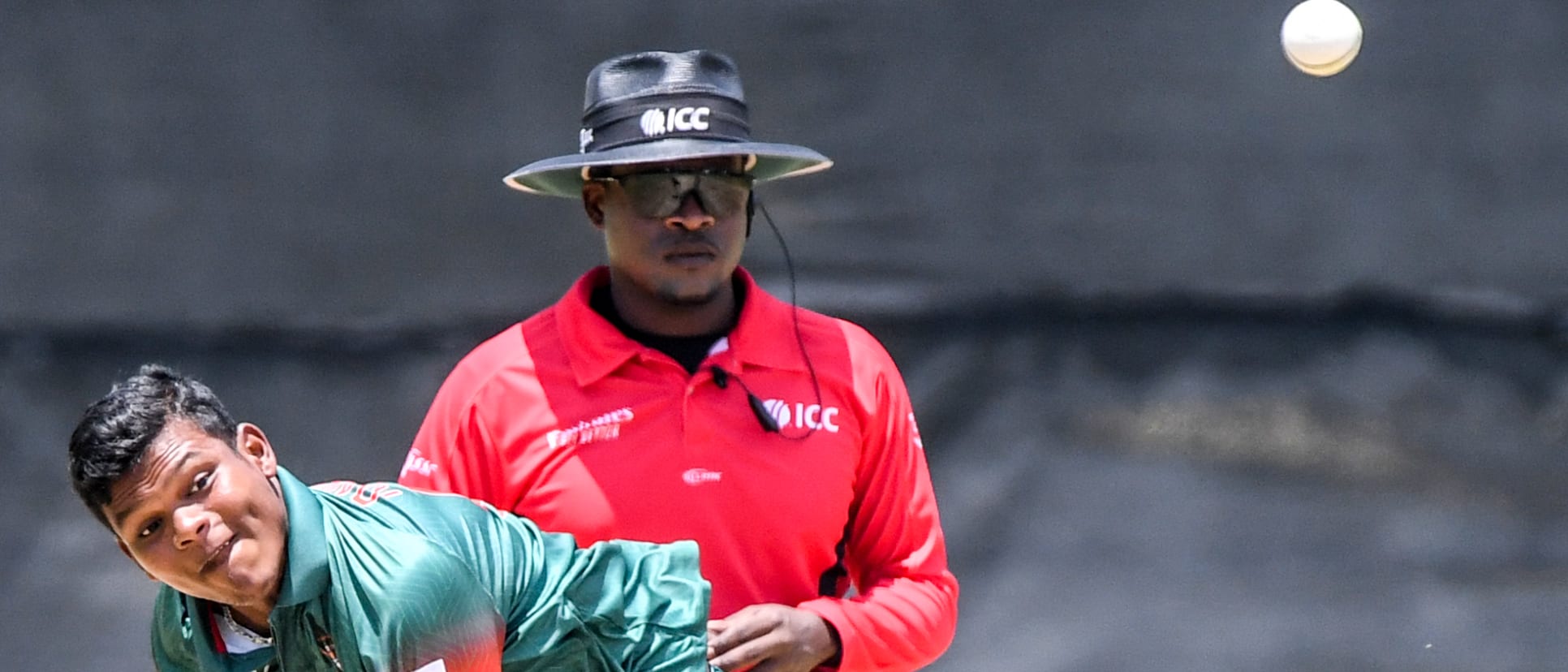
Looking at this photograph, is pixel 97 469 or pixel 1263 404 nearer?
pixel 97 469

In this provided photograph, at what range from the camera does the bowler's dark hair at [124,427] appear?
1939 millimetres

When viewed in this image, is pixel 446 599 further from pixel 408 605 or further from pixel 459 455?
pixel 459 455

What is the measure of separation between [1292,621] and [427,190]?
1663 millimetres

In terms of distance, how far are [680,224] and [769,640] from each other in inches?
21.7

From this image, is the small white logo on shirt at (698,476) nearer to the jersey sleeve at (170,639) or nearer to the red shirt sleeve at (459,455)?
the red shirt sleeve at (459,455)

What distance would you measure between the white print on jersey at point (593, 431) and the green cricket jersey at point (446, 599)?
0.64 feet

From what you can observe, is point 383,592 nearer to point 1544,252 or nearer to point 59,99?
point 59,99

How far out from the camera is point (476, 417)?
252 centimetres

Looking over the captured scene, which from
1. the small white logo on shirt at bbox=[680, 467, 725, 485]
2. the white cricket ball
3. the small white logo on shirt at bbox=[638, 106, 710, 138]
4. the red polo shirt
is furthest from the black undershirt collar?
the white cricket ball

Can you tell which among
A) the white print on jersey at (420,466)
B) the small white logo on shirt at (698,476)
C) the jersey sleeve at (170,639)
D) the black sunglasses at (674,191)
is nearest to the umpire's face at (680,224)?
the black sunglasses at (674,191)

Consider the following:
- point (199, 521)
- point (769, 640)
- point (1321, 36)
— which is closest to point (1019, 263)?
point (1321, 36)

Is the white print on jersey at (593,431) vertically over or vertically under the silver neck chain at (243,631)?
over

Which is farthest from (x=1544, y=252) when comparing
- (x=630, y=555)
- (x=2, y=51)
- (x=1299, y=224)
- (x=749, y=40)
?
(x=2, y=51)

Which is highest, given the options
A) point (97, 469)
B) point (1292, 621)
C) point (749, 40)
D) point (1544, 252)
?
point (749, 40)
